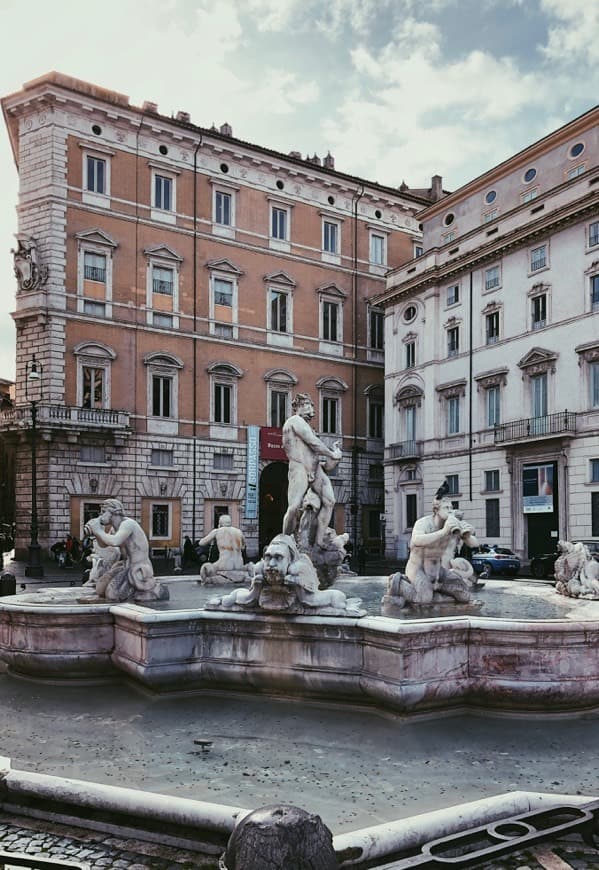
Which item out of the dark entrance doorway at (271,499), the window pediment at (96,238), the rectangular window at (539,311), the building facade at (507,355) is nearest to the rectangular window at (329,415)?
the building facade at (507,355)

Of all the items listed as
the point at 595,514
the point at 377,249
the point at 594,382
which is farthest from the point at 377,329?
the point at 595,514

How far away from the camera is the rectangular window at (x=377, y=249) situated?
39500 mm

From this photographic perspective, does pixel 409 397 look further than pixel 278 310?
No

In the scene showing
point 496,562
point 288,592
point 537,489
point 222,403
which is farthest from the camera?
point 222,403

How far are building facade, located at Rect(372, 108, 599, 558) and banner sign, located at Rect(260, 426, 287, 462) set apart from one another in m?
5.55

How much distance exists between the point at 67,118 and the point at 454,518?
29.0 metres

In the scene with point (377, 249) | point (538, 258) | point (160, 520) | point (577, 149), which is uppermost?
point (577, 149)

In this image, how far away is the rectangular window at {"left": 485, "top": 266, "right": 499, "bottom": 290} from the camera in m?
31.8

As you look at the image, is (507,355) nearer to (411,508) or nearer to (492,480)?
(492,480)

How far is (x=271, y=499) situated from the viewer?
36.0m

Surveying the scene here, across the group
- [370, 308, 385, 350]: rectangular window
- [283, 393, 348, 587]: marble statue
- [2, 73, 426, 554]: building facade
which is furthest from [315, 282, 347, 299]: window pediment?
[283, 393, 348, 587]: marble statue

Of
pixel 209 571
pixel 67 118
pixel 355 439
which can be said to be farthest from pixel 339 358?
pixel 209 571

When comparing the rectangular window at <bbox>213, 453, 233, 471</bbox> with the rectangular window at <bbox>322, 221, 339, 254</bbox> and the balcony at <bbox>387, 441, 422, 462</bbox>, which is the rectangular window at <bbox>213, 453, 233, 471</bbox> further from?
the rectangular window at <bbox>322, 221, 339, 254</bbox>

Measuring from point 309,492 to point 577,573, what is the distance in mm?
3464
